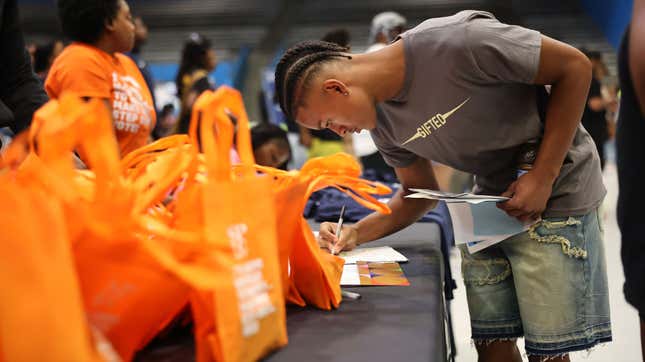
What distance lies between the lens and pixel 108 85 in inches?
90.6

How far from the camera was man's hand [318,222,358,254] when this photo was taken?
1.59 metres

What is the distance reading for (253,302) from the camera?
0.91 meters

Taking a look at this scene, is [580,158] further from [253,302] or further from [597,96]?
[597,96]

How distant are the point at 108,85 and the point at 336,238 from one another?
43.5 inches

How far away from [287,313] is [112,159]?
0.50 metres

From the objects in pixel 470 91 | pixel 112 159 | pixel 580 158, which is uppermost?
pixel 112 159

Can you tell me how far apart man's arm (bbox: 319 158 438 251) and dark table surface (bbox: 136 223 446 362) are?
0.88 ft

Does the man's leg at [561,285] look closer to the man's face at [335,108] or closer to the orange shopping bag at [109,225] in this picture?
the man's face at [335,108]

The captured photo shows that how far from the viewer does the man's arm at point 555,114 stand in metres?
1.39

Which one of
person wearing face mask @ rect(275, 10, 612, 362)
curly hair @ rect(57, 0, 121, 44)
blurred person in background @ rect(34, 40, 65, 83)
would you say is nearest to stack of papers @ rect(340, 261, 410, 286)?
person wearing face mask @ rect(275, 10, 612, 362)

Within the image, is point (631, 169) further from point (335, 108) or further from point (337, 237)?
point (337, 237)

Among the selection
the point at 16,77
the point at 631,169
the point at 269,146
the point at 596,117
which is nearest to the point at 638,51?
the point at 631,169

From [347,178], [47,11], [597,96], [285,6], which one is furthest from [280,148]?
[47,11]

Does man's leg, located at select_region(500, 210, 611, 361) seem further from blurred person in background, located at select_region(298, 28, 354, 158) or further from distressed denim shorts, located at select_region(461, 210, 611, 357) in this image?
blurred person in background, located at select_region(298, 28, 354, 158)
